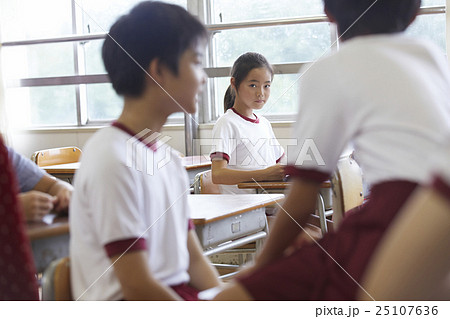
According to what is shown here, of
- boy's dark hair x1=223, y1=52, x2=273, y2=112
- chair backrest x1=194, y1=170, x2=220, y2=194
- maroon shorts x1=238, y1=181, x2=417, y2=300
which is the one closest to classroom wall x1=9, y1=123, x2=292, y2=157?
maroon shorts x1=238, y1=181, x2=417, y2=300

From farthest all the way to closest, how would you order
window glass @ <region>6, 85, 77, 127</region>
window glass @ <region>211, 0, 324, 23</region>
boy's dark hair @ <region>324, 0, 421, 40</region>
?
1. window glass @ <region>211, 0, 324, 23</region>
2. window glass @ <region>6, 85, 77, 127</region>
3. boy's dark hair @ <region>324, 0, 421, 40</region>

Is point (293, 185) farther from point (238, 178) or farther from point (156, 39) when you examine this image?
point (238, 178)

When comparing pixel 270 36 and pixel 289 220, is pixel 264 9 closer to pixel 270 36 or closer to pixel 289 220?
A: pixel 270 36

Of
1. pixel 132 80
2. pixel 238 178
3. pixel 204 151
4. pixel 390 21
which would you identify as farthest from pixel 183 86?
pixel 204 151

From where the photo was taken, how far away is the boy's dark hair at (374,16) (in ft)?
1.24

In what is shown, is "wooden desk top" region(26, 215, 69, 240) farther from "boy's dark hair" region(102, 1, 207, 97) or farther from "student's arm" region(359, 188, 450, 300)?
"student's arm" region(359, 188, 450, 300)

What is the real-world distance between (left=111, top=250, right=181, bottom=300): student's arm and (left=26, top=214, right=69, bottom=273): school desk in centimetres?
4

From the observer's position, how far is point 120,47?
0.42m

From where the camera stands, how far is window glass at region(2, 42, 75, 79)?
491 mm

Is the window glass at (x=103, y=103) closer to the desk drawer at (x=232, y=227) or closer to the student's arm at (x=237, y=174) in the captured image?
the desk drawer at (x=232, y=227)

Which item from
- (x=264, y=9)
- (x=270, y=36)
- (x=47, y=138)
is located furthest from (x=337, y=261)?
(x=264, y=9)

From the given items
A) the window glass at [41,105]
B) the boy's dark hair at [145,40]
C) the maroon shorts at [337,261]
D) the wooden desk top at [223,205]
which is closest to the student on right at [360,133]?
the maroon shorts at [337,261]

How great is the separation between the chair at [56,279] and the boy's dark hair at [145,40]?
0.46ft

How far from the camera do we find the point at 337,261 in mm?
367
